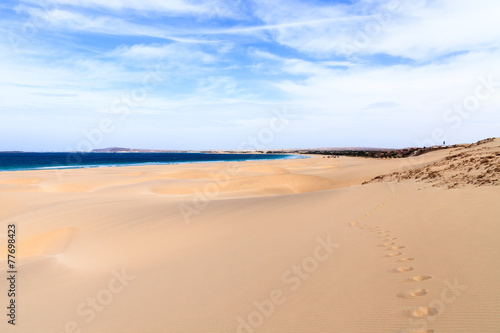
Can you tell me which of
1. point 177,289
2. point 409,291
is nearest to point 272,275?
point 177,289

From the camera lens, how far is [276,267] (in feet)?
15.4

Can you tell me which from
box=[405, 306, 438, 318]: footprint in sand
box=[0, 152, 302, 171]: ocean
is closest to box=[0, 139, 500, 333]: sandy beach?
box=[405, 306, 438, 318]: footprint in sand

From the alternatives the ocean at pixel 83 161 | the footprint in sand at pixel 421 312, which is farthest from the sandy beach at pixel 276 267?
the ocean at pixel 83 161

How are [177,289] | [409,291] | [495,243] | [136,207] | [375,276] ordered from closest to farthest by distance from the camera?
[409,291] → [375,276] → [495,243] → [177,289] → [136,207]

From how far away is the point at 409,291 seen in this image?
3275 mm

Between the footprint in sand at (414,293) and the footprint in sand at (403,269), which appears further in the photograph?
the footprint in sand at (403,269)

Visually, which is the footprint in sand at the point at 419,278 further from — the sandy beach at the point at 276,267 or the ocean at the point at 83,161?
the ocean at the point at 83,161

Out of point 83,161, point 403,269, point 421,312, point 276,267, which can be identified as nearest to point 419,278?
point 403,269

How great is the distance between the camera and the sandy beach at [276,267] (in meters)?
3.13

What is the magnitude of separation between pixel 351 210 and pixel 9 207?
13.5m

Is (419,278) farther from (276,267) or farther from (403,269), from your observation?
(276,267)

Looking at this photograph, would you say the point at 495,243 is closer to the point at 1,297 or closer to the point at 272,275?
the point at 272,275

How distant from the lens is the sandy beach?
3.13 metres

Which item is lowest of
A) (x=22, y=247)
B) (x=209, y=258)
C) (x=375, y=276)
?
(x=22, y=247)
